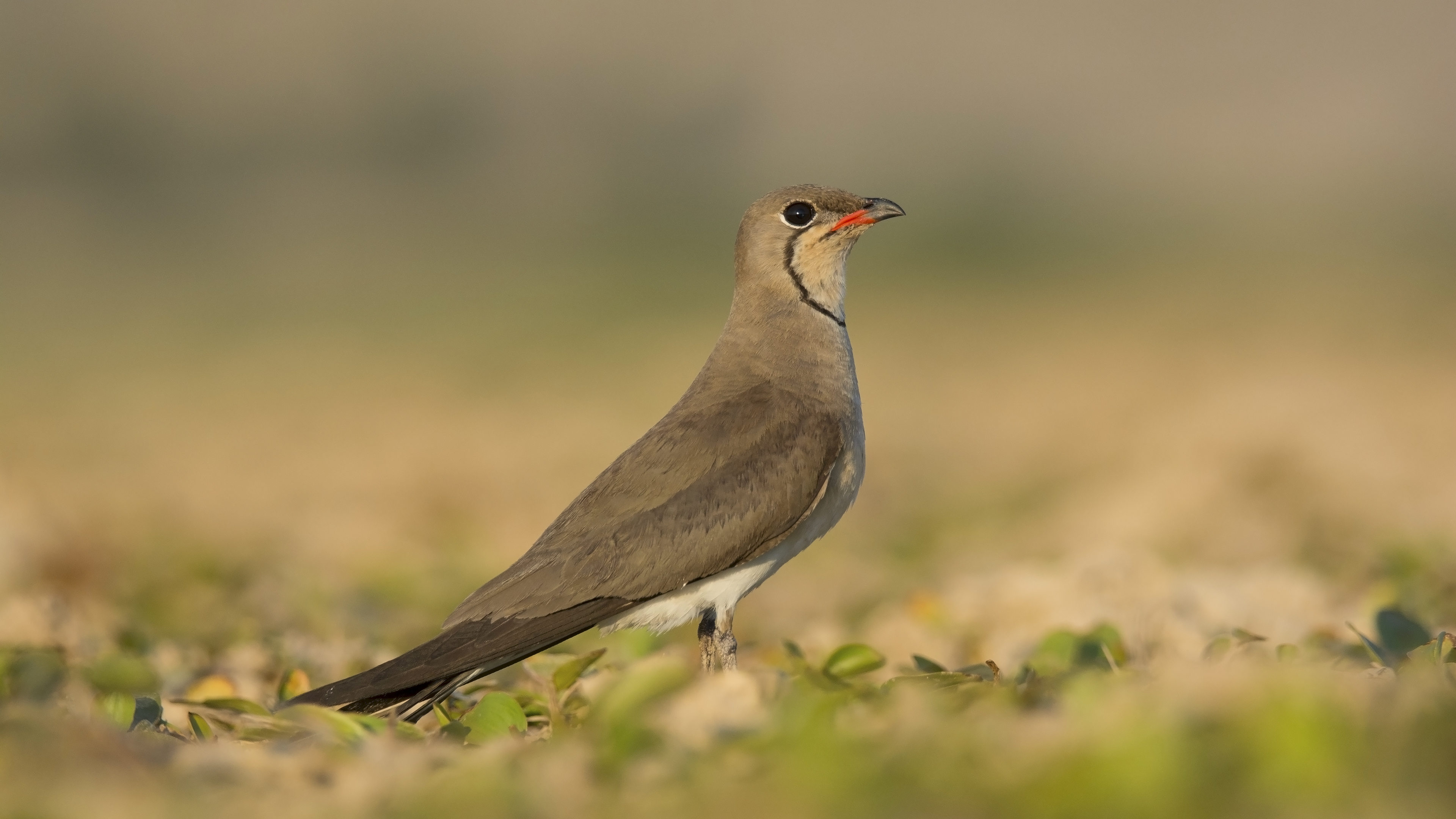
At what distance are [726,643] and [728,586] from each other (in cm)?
19

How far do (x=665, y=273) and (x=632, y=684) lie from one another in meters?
28.5

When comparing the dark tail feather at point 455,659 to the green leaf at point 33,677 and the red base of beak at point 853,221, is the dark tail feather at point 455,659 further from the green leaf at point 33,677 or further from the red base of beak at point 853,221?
the red base of beak at point 853,221

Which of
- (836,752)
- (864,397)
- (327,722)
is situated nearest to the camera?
(836,752)

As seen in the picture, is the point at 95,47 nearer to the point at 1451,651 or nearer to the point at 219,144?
the point at 219,144

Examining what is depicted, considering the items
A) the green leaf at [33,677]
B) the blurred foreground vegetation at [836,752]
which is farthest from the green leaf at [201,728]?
the green leaf at [33,677]

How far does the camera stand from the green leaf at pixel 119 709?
14.2ft

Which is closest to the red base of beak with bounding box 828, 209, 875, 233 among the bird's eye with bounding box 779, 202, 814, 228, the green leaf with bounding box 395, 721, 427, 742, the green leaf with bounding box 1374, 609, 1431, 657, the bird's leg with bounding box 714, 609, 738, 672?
the bird's eye with bounding box 779, 202, 814, 228

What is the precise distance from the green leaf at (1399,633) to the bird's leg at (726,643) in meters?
2.06

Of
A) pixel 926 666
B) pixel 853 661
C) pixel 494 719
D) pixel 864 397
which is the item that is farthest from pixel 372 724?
pixel 864 397

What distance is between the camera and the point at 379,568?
8156 mm

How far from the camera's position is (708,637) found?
5090mm

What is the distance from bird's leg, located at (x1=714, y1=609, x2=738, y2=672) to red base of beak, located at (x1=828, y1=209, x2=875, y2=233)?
1.78 metres

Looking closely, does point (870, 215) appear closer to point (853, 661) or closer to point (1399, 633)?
point (853, 661)

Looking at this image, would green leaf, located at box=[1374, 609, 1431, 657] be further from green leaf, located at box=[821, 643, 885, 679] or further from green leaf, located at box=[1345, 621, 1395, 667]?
green leaf, located at box=[821, 643, 885, 679]
